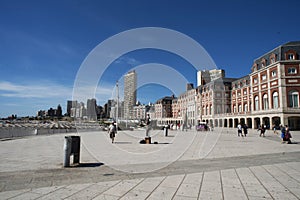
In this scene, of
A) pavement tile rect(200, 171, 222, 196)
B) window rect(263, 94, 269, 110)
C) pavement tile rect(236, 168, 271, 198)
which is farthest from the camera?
window rect(263, 94, 269, 110)

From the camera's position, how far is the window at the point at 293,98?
134 feet

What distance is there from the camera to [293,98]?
41250 millimetres

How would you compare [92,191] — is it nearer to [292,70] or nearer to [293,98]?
[293,98]

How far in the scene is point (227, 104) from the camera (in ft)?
233

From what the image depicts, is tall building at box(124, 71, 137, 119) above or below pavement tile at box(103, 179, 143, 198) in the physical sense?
above

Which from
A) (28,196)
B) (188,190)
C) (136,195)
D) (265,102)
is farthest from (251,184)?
(265,102)

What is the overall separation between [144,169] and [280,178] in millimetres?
4639

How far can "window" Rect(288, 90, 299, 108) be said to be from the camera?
41.0m

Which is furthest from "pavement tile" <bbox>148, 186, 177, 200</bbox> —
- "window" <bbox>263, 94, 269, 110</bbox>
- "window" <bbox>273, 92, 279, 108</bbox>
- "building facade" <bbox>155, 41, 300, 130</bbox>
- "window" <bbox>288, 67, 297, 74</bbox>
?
"window" <bbox>263, 94, 269, 110</bbox>

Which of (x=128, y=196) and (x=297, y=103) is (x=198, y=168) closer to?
(x=128, y=196)


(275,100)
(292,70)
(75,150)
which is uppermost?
(292,70)

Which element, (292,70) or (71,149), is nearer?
(71,149)

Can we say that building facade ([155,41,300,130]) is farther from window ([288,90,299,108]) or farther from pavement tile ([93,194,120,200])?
pavement tile ([93,194,120,200])

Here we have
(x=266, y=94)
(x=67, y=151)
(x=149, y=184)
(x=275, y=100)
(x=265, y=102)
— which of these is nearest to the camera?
(x=149, y=184)
